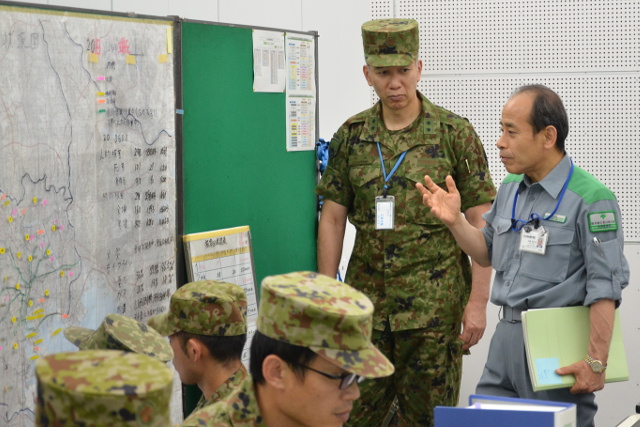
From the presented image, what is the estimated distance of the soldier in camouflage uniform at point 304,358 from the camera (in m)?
1.54

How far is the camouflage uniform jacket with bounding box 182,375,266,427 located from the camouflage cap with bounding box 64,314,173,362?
391mm

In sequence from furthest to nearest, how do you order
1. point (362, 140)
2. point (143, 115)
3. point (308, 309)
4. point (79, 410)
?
point (362, 140), point (143, 115), point (308, 309), point (79, 410)

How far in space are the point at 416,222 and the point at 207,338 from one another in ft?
3.87

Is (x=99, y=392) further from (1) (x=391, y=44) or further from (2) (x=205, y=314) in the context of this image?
(1) (x=391, y=44)

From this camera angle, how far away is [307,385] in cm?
159

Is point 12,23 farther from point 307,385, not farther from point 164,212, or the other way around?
point 307,385

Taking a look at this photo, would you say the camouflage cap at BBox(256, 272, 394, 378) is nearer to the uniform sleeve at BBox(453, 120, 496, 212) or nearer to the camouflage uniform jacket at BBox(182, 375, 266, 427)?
the camouflage uniform jacket at BBox(182, 375, 266, 427)

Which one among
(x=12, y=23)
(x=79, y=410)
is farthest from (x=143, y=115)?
(x=79, y=410)

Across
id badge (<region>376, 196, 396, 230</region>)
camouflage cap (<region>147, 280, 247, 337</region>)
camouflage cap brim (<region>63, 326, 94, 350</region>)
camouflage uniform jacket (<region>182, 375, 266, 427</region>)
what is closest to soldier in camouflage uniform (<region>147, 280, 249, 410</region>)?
camouflage cap (<region>147, 280, 247, 337</region>)

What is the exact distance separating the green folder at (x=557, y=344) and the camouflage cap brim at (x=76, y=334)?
1255mm

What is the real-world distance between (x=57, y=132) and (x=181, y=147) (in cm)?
61

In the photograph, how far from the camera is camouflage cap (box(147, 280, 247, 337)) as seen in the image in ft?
8.04

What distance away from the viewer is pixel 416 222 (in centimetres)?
336

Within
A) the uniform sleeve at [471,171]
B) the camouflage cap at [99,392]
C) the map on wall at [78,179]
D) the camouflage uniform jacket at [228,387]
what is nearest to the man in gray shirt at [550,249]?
the uniform sleeve at [471,171]
